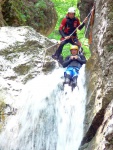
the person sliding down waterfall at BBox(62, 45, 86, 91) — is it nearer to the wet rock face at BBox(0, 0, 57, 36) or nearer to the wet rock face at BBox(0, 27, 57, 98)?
the wet rock face at BBox(0, 27, 57, 98)

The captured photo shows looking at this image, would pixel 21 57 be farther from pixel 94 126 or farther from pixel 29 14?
pixel 29 14

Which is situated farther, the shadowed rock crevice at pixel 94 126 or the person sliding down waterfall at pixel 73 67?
the person sliding down waterfall at pixel 73 67

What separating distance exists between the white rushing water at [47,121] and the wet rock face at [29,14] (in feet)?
14.5

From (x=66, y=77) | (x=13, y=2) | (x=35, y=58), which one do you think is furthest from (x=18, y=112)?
(x=13, y=2)

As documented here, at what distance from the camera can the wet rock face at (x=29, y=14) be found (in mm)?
10516

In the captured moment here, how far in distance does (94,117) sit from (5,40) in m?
4.37

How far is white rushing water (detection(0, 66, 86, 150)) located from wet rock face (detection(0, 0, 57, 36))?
4418 mm

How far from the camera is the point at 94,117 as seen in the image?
172 inches

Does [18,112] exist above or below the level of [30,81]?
below

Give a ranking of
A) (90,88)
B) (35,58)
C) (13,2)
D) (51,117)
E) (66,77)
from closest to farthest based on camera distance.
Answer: (90,88) → (51,117) → (66,77) → (35,58) → (13,2)

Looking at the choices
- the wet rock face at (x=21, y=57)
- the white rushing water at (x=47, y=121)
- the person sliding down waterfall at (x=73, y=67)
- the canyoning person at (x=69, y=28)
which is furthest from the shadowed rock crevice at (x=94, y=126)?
the canyoning person at (x=69, y=28)

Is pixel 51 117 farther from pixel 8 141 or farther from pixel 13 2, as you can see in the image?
pixel 13 2

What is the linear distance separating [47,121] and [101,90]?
64.3 inches

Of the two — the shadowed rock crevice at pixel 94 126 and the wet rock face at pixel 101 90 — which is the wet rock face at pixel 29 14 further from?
the shadowed rock crevice at pixel 94 126
